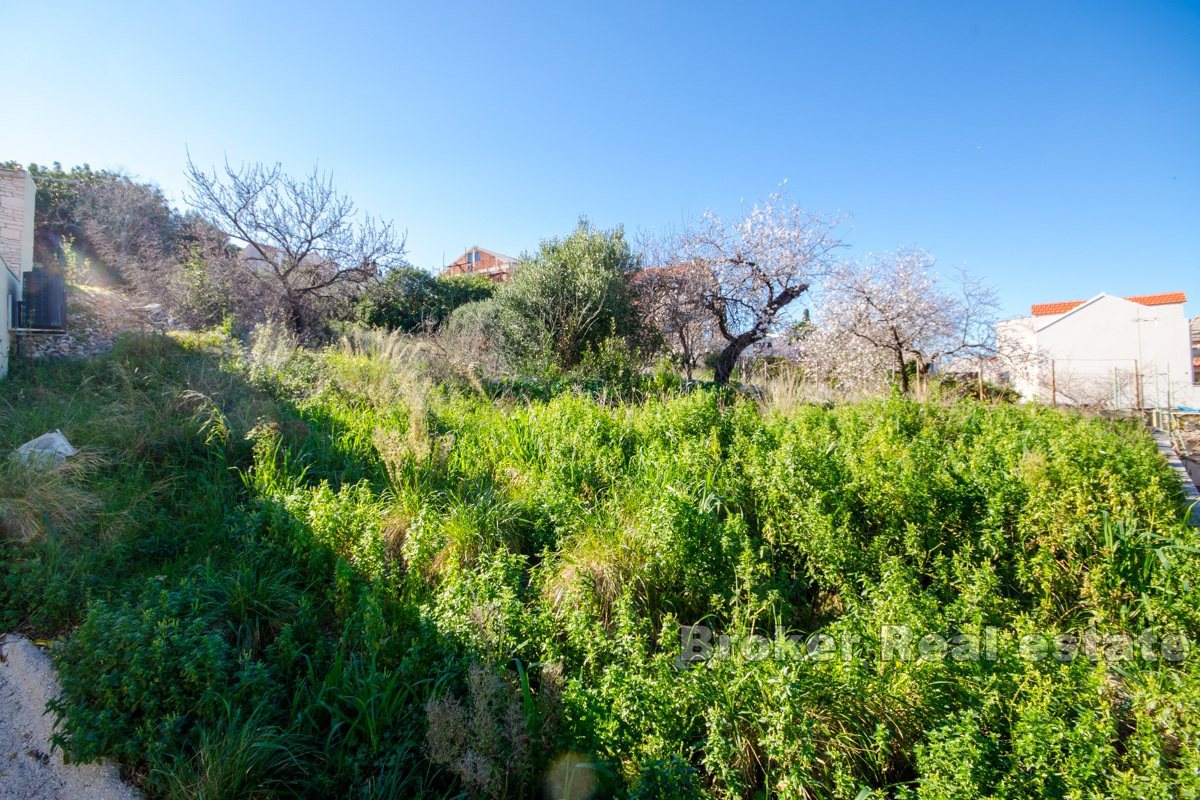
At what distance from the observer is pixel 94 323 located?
1005cm

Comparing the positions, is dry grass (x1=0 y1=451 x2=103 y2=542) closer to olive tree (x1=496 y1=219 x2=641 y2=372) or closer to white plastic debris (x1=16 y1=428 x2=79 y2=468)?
white plastic debris (x1=16 y1=428 x2=79 y2=468)

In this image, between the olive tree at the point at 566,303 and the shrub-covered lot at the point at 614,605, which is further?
the olive tree at the point at 566,303

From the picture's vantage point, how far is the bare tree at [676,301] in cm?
1148

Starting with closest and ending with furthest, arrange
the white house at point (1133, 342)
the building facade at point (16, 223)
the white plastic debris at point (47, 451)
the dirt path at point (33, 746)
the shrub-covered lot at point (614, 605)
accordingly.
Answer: the shrub-covered lot at point (614, 605) < the dirt path at point (33, 746) < the white plastic debris at point (47, 451) < the building facade at point (16, 223) < the white house at point (1133, 342)

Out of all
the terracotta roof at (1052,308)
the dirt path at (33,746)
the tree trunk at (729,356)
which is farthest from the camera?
the terracotta roof at (1052,308)

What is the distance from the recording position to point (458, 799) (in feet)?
6.13

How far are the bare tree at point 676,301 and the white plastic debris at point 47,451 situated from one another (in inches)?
360

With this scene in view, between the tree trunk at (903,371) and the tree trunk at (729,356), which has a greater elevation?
the tree trunk at (729,356)

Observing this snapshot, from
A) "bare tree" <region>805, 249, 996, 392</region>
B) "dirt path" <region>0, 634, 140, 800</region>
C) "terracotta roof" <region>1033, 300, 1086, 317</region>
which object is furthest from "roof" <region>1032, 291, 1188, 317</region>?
"dirt path" <region>0, 634, 140, 800</region>

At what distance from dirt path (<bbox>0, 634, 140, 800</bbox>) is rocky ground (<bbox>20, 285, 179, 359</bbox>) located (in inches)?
319

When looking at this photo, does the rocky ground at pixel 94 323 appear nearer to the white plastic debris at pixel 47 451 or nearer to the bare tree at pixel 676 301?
the white plastic debris at pixel 47 451

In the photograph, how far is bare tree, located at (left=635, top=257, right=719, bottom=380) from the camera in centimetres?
1148

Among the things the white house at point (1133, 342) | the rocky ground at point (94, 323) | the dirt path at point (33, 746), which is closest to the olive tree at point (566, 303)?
the rocky ground at point (94, 323)

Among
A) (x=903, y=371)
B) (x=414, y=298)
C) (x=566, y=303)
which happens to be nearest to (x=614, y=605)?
(x=566, y=303)
